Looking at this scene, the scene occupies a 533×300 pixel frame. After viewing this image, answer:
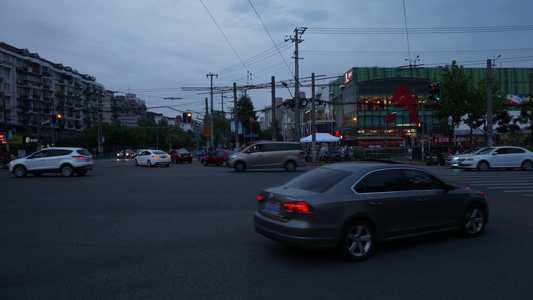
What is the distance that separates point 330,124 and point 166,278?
80.4m

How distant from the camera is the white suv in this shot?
20.1 metres

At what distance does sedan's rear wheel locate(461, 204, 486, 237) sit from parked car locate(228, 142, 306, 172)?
16.4m

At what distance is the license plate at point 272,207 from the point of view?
5.63m

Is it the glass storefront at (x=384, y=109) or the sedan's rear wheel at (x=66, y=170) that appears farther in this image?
the glass storefront at (x=384, y=109)

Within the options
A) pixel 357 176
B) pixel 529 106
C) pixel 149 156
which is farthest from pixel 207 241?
pixel 529 106

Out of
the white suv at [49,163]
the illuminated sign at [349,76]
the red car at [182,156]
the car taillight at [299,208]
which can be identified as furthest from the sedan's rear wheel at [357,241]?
the illuminated sign at [349,76]

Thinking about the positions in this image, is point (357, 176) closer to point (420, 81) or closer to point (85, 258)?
point (85, 258)

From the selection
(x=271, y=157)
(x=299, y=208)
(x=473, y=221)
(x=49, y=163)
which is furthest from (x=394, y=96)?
(x=299, y=208)

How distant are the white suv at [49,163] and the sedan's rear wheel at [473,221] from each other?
763 inches

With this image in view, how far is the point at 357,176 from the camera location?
578cm

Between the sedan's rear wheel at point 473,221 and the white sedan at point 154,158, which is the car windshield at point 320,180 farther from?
the white sedan at point 154,158

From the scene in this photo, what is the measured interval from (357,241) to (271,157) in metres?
17.9

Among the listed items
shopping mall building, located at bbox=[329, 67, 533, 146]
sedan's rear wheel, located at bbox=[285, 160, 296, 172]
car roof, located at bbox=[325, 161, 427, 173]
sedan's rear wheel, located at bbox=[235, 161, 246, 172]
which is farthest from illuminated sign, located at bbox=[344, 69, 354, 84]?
car roof, located at bbox=[325, 161, 427, 173]

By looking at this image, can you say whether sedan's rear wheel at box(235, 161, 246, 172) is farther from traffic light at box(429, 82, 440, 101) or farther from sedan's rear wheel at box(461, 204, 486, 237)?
sedan's rear wheel at box(461, 204, 486, 237)
